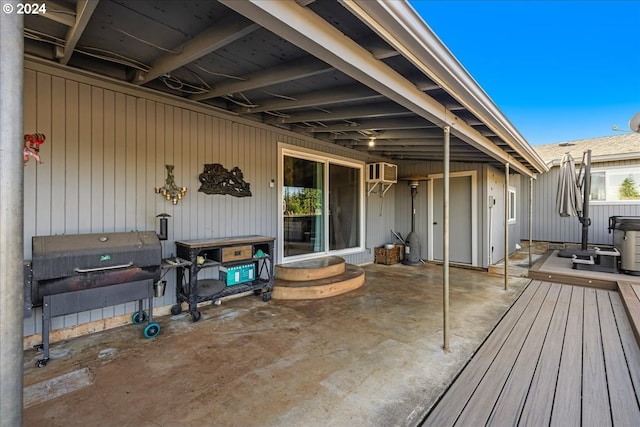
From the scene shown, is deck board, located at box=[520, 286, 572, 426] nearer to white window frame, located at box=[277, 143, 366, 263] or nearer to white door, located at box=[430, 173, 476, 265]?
white door, located at box=[430, 173, 476, 265]

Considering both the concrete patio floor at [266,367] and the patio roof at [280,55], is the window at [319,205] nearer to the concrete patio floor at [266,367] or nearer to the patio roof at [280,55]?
the patio roof at [280,55]

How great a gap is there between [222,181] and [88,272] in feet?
6.38

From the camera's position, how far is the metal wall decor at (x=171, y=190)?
3.62m

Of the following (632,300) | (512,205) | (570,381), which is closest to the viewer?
(570,381)

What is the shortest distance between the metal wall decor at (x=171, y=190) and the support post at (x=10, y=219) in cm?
291

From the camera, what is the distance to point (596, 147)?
10961mm

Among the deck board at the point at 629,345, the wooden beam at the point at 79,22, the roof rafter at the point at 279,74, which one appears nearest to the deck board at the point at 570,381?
the deck board at the point at 629,345

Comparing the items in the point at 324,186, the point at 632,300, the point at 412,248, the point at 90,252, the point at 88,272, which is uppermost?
the point at 324,186

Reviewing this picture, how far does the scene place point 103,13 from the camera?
2.19 meters

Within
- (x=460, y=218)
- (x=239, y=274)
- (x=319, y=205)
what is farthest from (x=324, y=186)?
(x=460, y=218)

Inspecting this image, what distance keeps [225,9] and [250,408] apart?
274cm

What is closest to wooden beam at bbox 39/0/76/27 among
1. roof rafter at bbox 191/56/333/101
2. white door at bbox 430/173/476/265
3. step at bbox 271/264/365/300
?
roof rafter at bbox 191/56/333/101

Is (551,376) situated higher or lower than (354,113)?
lower

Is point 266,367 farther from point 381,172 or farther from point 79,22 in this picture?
point 381,172
